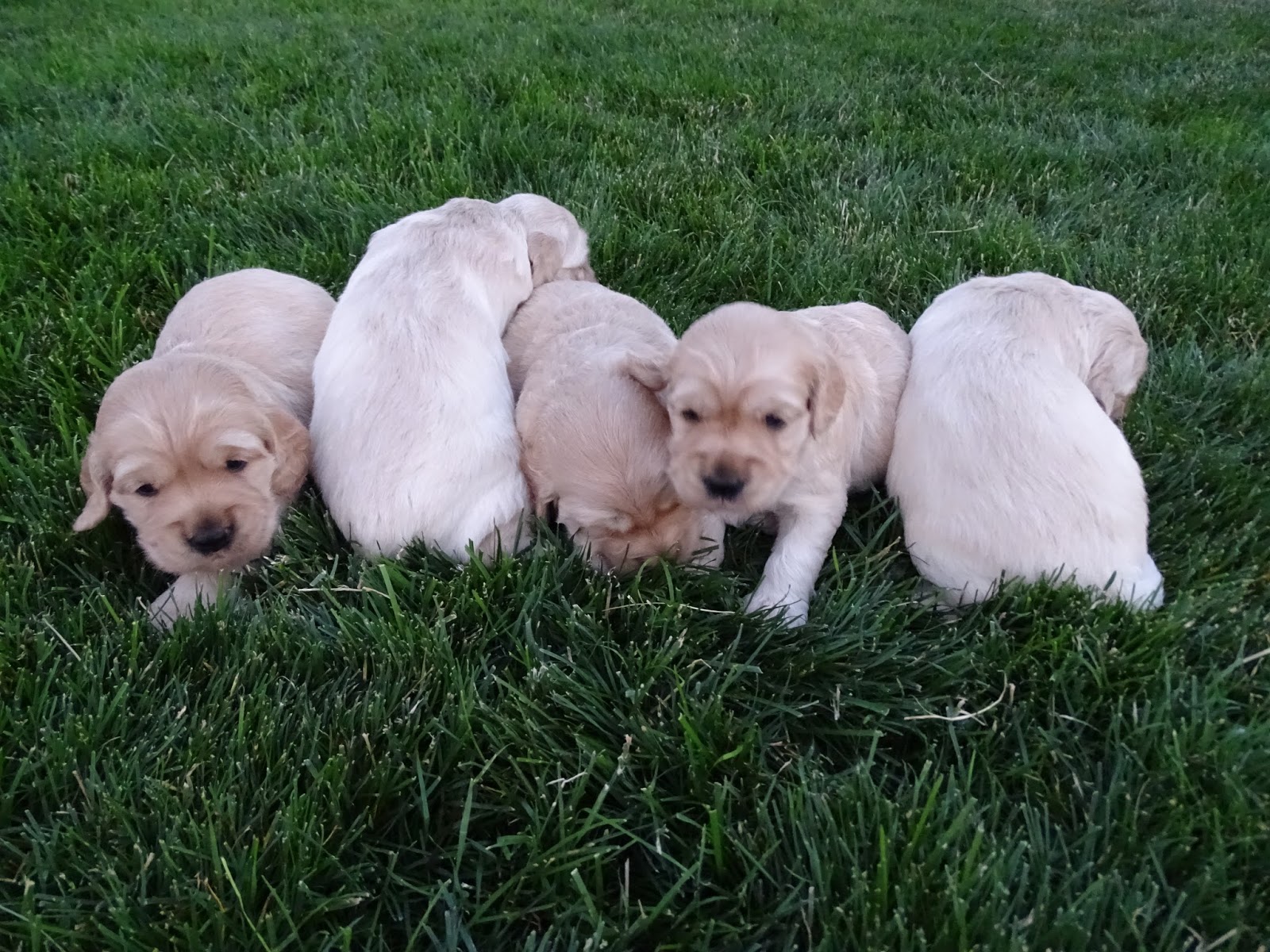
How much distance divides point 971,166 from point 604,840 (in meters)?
4.34

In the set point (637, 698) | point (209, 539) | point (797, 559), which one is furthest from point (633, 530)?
point (209, 539)

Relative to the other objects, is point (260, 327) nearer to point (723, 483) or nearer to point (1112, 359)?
point (723, 483)

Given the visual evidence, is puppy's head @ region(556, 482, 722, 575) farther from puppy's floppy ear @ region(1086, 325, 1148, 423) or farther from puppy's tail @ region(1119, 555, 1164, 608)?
puppy's floppy ear @ region(1086, 325, 1148, 423)

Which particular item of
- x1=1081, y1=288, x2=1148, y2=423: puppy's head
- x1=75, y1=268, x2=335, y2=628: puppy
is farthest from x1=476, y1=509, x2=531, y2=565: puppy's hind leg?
x1=1081, y1=288, x2=1148, y2=423: puppy's head

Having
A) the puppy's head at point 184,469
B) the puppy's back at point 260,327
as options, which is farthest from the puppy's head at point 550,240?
the puppy's head at point 184,469

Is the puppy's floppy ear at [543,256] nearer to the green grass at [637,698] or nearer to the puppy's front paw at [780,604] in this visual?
the green grass at [637,698]

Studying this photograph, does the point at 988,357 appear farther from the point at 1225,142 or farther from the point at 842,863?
the point at 1225,142

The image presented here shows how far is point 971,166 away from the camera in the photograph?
491 cm

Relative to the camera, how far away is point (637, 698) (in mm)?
2047

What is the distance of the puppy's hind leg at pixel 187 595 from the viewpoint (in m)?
2.36

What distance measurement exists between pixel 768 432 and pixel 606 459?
18.2 inches

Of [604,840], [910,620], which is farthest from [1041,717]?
[604,840]

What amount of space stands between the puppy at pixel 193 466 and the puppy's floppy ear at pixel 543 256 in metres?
1.15

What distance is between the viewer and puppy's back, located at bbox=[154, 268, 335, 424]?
3.15 meters
